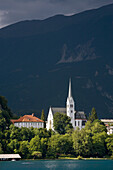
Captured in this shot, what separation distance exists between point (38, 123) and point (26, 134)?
91.1 feet

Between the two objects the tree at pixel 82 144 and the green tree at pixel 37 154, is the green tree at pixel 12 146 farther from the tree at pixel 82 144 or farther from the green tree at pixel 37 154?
the tree at pixel 82 144

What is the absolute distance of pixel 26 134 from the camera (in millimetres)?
140875

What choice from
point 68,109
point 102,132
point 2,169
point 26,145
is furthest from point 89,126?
point 2,169

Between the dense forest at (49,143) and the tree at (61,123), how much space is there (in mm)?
15968

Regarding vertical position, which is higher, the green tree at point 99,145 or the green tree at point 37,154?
the green tree at point 99,145

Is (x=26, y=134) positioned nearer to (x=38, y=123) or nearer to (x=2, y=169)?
(x=38, y=123)

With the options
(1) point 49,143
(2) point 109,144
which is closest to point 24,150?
(1) point 49,143

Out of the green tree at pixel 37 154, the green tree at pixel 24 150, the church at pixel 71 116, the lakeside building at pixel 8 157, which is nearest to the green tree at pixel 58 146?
the green tree at pixel 37 154

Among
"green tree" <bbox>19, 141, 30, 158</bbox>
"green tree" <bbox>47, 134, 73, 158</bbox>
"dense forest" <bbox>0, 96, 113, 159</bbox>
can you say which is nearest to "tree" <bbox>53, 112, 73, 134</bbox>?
"dense forest" <bbox>0, 96, 113, 159</bbox>

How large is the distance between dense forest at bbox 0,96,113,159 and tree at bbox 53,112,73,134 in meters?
16.0

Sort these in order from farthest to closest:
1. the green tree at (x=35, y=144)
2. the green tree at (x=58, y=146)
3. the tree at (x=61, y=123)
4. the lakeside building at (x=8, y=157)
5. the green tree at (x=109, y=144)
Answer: the tree at (x=61, y=123) → the green tree at (x=109, y=144) → the green tree at (x=58, y=146) → the green tree at (x=35, y=144) → the lakeside building at (x=8, y=157)

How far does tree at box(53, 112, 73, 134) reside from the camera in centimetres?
16250

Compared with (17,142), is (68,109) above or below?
above

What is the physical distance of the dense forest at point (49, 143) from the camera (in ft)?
433
